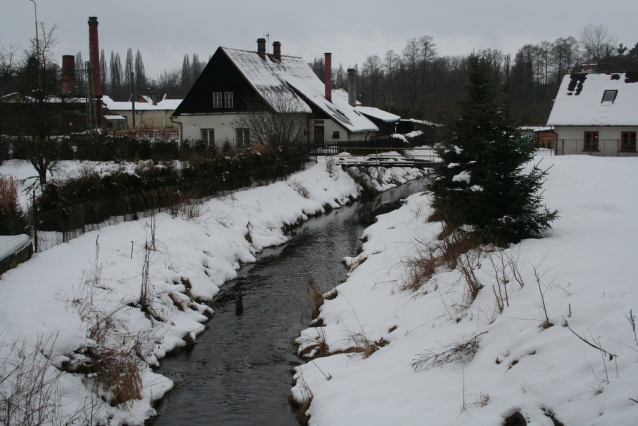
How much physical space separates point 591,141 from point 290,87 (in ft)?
72.3

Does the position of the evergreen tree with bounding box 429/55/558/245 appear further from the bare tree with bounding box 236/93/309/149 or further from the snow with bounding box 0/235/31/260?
the bare tree with bounding box 236/93/309/149

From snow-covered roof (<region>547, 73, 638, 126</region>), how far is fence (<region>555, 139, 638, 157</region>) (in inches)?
42.2

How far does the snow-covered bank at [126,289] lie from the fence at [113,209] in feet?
0.93

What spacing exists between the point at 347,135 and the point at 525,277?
110 feet

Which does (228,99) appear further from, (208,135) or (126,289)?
(126,289)

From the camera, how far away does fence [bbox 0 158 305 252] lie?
11289 mm

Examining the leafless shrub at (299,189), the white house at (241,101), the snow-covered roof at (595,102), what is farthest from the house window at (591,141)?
the leafless shrub at (299,189)

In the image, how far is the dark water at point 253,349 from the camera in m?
8.30

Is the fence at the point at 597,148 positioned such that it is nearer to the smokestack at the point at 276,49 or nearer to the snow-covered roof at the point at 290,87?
the snow-covered roof at the point at 290,87

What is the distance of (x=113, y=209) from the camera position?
14.8 m

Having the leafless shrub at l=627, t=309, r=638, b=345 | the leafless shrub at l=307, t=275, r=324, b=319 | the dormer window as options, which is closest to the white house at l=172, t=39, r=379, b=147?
the dormer window

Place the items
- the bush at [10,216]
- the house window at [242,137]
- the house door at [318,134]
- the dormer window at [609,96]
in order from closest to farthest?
the bush at [10,216], the dormer window at [609,96], the house window at [242,137], the house door at [318,134]

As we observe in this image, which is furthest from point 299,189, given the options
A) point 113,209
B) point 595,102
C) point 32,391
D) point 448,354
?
point 32,391

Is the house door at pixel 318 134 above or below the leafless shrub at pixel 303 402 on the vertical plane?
above
